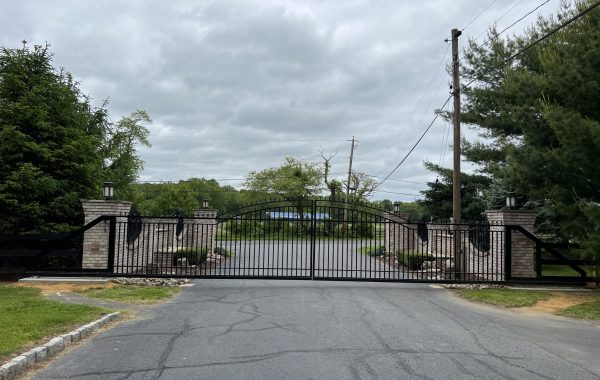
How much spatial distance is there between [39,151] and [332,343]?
10407 millimetres

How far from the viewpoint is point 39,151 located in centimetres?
1366

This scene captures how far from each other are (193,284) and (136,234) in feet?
9.50

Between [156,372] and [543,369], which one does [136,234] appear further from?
[543,369]

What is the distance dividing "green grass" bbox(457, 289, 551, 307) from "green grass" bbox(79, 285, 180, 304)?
6.99 meters

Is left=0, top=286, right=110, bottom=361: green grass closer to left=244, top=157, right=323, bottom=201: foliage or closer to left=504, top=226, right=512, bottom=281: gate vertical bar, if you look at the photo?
left=504, top=226, right=512, bottom=281: gate vertical bar

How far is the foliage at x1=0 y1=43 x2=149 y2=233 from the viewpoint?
13438mm

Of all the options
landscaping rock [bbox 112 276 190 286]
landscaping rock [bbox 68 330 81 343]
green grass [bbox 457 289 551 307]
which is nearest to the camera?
landscaping rock [bbox 68 330 81 343]

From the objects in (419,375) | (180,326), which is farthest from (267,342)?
(419,375)

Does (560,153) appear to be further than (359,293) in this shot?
No

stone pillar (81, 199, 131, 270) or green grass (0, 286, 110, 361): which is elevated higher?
stone pillar (81, 199, 131, 270)

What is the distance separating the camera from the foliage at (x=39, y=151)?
529 inches

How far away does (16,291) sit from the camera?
11.0 metres

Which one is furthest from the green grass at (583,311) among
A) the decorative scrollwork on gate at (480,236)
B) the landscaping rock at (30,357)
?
the landscaping rock at (30,357)

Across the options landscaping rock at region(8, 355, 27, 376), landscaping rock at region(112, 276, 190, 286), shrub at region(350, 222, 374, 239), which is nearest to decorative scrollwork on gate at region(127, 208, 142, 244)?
landscaping rock at region(112, 276, 190, 286)
